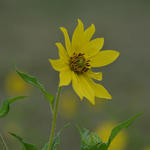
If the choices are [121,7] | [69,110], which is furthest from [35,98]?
[121,7]

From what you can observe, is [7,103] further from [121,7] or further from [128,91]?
[121,7]

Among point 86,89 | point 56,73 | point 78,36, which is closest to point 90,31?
point 78,36

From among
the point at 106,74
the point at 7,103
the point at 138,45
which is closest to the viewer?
the point at 7,103

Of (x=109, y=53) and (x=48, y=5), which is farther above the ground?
(x=48, y=5)

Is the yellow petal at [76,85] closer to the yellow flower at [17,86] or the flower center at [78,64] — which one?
the flower center at [78,64]

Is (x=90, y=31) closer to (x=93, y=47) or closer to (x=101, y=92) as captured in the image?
(x=93, y=47)

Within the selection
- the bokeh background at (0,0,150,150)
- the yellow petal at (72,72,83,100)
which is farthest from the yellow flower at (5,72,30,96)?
the yellow petal at (72,72,83,100)

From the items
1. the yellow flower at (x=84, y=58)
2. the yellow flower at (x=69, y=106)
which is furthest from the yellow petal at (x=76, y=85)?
the yellow flower at (x=69, y=106)
